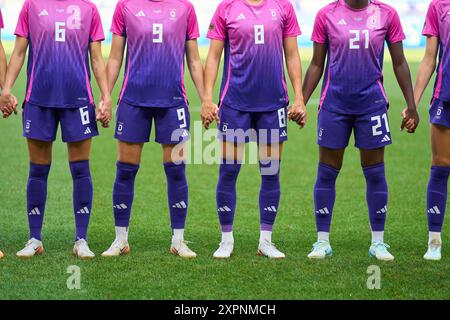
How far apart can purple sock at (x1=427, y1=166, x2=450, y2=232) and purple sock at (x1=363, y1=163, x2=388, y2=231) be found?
38 cm

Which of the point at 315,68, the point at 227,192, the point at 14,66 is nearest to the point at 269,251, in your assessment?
the point at 227,192

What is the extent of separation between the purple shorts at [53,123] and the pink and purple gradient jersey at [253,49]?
1.06 m

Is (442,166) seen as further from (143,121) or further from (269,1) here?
(143,121)

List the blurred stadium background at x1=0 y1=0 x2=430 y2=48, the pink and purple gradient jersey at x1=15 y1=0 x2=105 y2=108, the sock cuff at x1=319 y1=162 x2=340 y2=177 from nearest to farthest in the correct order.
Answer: the pink and purple gradient jersey at x1=15 y1=0 x2=105 y2=108, the sock cuff at x1=319 y1=162 x2=340 y2=177, the blurred stadium background at x1=0 y1=0 x2=430 y2=48

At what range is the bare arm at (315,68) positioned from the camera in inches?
283

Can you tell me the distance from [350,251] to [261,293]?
1.57 meters

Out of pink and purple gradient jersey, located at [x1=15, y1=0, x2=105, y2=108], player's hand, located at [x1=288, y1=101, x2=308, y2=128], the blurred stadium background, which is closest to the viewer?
pink and purple gradient jersey, located at [x1=15, y1=0, x2=105, y2=108]

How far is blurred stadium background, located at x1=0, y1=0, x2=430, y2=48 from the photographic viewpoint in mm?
24109

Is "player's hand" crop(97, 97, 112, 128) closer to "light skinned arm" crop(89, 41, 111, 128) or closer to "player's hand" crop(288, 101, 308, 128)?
"light skinned arm" crop(89, 41, 111, 128)

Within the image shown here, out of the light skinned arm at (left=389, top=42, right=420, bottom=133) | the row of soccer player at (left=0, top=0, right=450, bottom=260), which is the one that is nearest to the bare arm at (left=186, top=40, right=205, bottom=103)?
the row of soccer player at (left=0, top=0, right=450, bottom=260)

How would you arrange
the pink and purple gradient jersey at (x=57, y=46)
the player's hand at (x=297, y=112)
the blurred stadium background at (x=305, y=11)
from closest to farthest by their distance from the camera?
the pink and purple gradient jersey at (x=57, y=46)
the player's hand at (x=297, y=112)
the blurred stadium background at (x=305, y=11)

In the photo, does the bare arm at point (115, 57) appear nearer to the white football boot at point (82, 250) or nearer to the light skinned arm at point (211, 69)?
the light skinned arm at point (211, 69)

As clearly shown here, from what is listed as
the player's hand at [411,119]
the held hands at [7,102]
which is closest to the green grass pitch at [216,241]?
the player's hand at [411,119]

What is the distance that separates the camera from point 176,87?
7164mm
